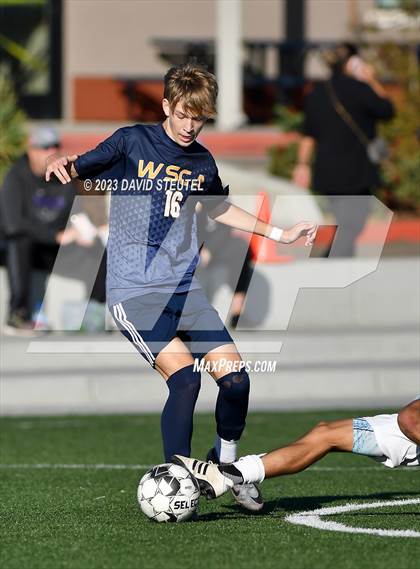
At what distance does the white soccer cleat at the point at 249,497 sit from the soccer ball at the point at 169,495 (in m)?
0.38

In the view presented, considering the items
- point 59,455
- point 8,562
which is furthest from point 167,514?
point 59,455

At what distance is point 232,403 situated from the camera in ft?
22.8

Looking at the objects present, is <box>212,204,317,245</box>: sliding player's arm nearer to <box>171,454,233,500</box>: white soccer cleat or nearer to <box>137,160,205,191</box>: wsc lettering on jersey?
<box>137,160,205,191</box>: wsc lettering on jersey

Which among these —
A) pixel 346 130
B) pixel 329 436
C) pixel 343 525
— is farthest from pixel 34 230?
pixel 343 525

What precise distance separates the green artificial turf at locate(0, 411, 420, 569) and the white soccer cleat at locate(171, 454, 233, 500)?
0.17 meters

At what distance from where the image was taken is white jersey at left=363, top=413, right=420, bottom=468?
648 cm

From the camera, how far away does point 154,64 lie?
21.8 meters

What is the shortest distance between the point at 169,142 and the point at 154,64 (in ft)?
49.7

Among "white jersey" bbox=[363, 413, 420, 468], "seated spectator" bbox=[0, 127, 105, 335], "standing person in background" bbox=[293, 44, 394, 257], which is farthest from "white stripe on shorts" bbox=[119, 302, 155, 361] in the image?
"standing person in background" bbox=[293, 44, 394, 257]

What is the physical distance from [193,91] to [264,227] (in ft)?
2.81

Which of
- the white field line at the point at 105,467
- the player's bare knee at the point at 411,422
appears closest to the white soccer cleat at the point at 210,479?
the player's bare knee at the point at 411,422

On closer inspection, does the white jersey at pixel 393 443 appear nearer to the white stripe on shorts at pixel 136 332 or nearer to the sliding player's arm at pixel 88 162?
the white stripe on shorts at pixel 136 332

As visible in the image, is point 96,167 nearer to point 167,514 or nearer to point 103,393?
point 167,514

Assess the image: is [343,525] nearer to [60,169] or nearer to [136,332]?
[136,332]
